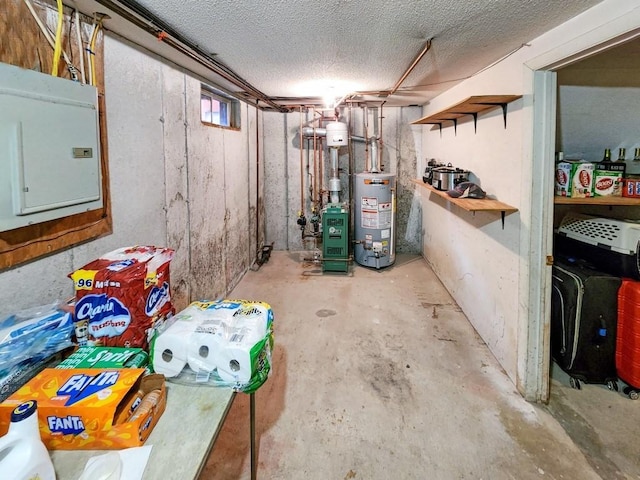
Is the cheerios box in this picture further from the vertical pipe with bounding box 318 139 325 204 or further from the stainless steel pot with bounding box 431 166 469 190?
the vertical pipe with bounding box 318 139 325 204

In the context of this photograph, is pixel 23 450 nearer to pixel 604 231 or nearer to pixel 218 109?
pixel 604 231

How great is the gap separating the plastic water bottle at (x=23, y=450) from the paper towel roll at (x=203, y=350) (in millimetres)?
430

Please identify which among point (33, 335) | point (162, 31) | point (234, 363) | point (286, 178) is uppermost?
point (162, 31)

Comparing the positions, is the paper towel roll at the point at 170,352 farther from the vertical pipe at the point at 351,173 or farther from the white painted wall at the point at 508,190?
the vertical pipe at the point at 351,173

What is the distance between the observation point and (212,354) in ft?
3.70

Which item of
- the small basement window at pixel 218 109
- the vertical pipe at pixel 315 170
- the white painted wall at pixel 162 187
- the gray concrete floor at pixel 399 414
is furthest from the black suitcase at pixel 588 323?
the vertical pipe at pixel 315 170

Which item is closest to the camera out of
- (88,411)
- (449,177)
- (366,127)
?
(88,411)

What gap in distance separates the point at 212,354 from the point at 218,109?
327 cm

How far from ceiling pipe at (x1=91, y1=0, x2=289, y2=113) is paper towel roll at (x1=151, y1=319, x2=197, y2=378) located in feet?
4.41

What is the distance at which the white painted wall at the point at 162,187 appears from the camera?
1.54 m

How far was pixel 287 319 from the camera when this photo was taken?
3.17 m

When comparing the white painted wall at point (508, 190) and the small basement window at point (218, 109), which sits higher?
the small basement window at point (218, 109)

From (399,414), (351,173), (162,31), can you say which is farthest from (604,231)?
(351,173)

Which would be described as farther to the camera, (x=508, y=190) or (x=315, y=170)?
(x=315, y=170)
